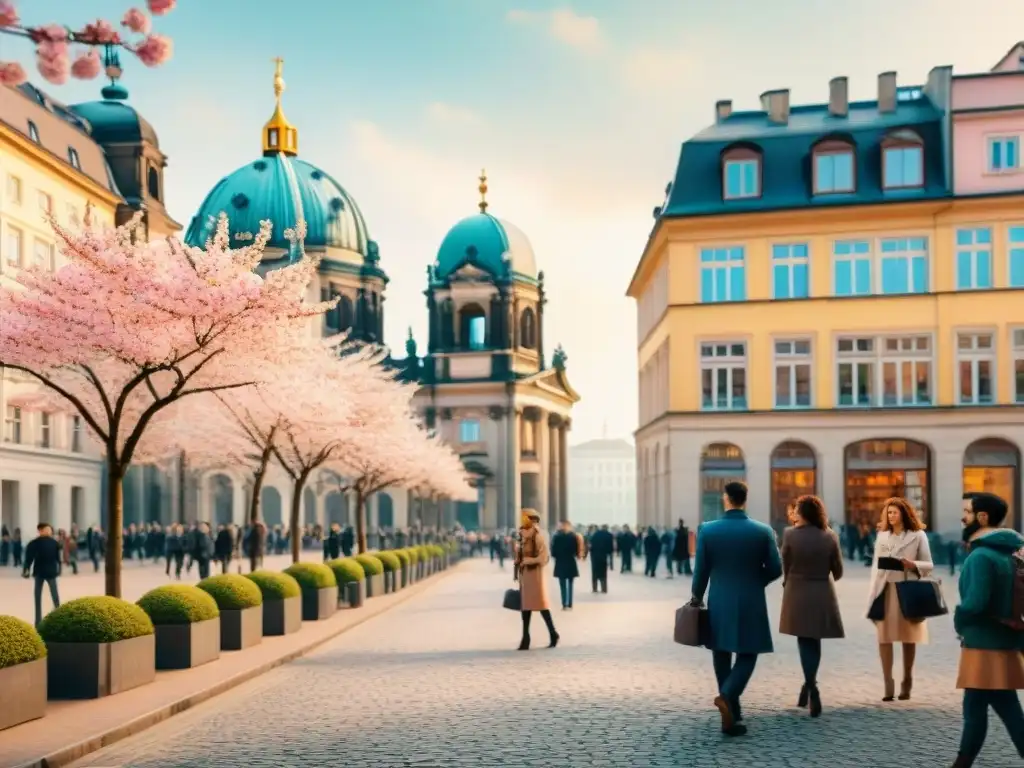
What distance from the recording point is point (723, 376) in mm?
52156

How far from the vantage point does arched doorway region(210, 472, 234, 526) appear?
324 feet

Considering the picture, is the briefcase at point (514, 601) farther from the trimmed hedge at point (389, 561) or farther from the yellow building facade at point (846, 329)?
the yellow building facade at point (846, 329)

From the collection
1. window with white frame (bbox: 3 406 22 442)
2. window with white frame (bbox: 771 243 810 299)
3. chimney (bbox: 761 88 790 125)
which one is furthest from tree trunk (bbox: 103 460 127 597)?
chimney (bbox: 761 88 790 125)

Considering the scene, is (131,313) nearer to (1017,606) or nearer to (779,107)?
(1017,606)

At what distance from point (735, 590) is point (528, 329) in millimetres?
92729

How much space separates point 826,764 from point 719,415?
Result: 42.1 m

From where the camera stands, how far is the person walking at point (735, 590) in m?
11.2

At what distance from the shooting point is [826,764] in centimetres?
992

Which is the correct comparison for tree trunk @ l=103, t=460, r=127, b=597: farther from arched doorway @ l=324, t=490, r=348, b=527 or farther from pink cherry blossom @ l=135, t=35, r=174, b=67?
arched doorway @ l=324, t=490, r=348, b=527

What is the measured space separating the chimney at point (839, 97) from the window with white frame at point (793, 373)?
9.17 metres

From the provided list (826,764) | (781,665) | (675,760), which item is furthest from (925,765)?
(781,665)

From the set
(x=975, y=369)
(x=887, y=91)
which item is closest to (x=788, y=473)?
(x=975, y=369)

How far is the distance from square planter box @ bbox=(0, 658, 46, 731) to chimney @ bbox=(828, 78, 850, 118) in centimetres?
4633

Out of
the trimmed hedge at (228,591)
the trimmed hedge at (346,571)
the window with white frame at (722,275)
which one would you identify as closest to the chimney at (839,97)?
the window with white frame at (722,275)
